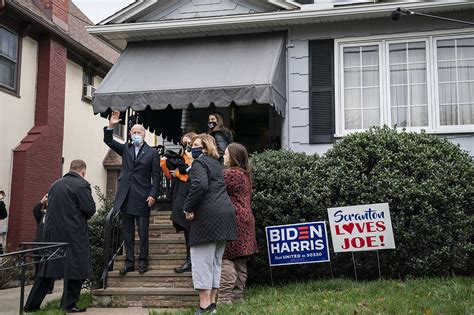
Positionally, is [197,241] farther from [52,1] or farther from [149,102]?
[52,1]

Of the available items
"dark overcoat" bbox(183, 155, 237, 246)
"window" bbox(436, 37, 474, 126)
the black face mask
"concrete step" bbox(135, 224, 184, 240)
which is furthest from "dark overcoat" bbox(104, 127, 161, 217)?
"window" bbox(436, 37, 474, 126)

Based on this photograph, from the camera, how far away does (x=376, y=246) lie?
7.72 m

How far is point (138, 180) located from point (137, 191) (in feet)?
0.59

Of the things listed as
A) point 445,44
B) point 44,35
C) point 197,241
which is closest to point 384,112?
point 445,44

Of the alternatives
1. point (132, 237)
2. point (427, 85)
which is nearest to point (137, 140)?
point (132, 237)

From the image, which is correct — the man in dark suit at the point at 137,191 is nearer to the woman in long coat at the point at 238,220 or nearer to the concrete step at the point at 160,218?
the concrete step at the point at 160,218

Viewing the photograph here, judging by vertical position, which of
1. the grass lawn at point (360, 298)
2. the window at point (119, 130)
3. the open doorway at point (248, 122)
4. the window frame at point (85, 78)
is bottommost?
the grass lawn at point (360, 298)

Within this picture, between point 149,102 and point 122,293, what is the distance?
3.81 meters

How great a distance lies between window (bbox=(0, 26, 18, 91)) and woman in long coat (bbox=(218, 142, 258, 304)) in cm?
926

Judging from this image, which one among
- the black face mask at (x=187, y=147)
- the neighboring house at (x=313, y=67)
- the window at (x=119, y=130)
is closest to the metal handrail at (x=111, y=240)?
the black face mask at (x=187, y=147)

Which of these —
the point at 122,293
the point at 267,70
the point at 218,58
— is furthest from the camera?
the point at 218,58

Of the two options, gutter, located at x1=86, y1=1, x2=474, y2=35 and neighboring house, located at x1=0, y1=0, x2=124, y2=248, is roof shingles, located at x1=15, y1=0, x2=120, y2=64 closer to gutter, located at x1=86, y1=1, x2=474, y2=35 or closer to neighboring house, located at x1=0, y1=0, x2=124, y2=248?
neighboring house, located at x1=0, y1=0, x2=124, y2=248

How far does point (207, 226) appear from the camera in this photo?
6016mm

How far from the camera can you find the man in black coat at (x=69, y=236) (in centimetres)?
698
